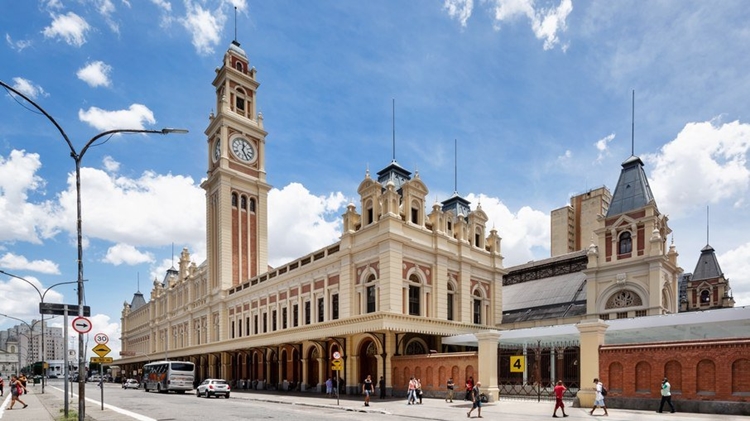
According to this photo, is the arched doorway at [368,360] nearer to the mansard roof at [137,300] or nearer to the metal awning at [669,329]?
the metal awning at [669,329]

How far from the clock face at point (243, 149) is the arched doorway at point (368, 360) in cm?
3211

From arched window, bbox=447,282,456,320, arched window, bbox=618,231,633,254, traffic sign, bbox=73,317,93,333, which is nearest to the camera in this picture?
traffic sign, bbox=73,317,93,333

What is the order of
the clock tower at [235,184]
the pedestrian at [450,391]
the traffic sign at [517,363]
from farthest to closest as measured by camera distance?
the clock tower at [235,184]
the pedestrian at [450,391]
the traffic sign at [517,363]

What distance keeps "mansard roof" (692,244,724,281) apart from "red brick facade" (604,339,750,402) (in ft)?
201

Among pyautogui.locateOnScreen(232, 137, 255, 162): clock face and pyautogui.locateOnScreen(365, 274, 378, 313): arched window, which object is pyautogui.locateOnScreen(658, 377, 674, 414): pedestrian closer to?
pyautogui.locateOnScreen(365, 274, 378, 313): arched window

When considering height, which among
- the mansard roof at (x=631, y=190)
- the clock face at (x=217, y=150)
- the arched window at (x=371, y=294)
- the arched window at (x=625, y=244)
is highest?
the clock face at (x=217, y=150)

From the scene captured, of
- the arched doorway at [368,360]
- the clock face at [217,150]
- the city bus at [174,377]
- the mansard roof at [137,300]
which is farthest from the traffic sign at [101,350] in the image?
the mansard roof at [137,300]

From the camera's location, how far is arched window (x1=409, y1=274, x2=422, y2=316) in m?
34.5

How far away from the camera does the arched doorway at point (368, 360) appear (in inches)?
1379

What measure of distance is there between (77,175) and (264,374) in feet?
117

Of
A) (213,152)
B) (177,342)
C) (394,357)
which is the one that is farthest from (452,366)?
(177,342)

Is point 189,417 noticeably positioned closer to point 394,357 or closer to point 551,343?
point 394,357

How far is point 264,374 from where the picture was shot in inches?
1945

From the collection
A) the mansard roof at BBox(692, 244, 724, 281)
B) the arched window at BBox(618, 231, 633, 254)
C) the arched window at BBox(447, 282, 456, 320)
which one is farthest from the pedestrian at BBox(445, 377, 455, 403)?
the mansard roof at BBox(692, 244, 724, 281)
